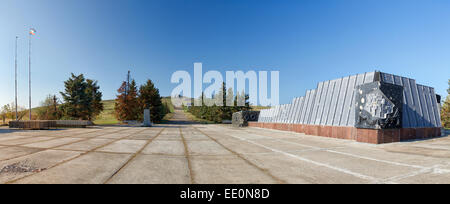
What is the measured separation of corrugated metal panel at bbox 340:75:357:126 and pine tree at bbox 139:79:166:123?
141ft

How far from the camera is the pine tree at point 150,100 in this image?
44359 millimetres

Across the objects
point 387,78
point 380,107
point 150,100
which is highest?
point 387,78

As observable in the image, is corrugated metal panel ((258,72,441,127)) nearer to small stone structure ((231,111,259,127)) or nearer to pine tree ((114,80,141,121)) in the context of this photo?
small stone structure ((231,111,259,127))

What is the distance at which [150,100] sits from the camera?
4553cm

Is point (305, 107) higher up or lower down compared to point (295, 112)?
higher up

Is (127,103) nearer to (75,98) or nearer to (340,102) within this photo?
(75,98)

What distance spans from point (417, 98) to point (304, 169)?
1818 centimetres

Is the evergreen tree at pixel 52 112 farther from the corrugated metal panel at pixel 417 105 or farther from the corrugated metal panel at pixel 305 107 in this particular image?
the corrugated metal panel at pixel 417 105

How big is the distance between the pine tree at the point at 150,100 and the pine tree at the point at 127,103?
2.09 m

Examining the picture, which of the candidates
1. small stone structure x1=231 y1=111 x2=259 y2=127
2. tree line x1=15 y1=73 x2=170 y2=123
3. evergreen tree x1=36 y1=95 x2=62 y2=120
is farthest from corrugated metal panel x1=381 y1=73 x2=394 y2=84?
evergreen tree x1=36 y1=95 x2=62 y2=120

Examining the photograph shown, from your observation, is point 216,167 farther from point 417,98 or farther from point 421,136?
point 417,98

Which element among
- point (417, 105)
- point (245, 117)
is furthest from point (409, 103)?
point (245, 117)

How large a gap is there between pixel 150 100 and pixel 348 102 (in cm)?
4450

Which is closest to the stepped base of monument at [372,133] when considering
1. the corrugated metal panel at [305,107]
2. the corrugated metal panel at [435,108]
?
the corrugated metal panel at [305,107]
